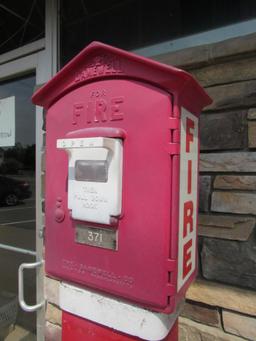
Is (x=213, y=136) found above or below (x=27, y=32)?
below

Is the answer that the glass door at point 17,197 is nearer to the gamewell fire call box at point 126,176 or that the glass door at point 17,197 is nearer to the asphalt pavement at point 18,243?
the asphalt pavement at point 18,243

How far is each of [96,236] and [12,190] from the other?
5.99 ft

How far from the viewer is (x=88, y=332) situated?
127cm

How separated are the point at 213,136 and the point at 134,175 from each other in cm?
72

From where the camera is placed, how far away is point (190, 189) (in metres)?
1.24

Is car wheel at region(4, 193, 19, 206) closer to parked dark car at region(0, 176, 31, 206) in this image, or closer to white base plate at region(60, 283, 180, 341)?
parked dark car at region(0, 176, 31, 206)

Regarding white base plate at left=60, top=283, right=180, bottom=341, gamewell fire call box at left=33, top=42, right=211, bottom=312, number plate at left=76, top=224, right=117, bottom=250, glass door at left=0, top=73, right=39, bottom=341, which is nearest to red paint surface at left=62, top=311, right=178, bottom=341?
white base plate at left=60, top=283, right=180, bottom=341

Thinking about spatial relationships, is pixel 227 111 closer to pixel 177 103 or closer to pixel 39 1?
pixel 177 103

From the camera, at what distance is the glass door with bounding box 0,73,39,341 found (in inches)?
104

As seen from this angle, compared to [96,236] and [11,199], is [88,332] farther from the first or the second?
[11,199]

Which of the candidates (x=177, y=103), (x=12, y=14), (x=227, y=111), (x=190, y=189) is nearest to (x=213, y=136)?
(x=227, y=111)

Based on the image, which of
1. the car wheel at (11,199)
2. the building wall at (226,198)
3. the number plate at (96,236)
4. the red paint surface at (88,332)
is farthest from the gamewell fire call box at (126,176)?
the car wheel at (11,199)

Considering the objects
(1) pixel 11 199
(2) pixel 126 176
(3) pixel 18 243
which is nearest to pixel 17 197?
(1) pixel 11 199

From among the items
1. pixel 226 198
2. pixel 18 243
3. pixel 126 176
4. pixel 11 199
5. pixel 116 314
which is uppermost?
pixel 126 176
